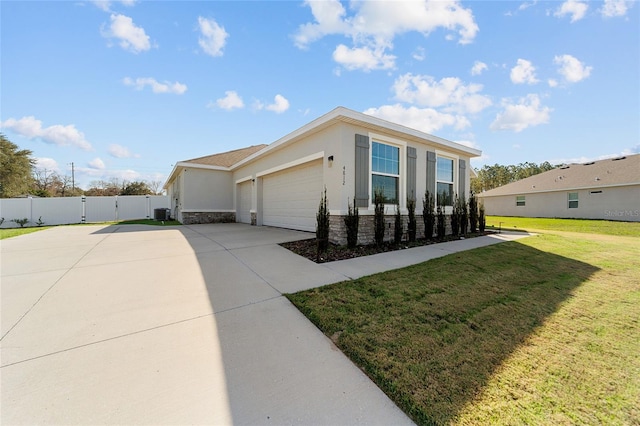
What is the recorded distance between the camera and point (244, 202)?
14.2 metres

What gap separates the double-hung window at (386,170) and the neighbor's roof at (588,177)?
17858 mm

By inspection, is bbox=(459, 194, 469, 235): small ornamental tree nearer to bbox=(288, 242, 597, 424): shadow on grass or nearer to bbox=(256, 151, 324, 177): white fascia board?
bbox=(288, 242, 597, 424): shadow on grass

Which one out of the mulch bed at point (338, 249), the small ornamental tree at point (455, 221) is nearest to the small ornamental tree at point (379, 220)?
the mulch bed at point (338, 249)

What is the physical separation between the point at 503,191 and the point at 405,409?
27427 millimetres

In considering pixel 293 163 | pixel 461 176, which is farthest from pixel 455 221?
pixel 293 163

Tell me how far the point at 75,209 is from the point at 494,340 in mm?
22991

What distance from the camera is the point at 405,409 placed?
162 cm

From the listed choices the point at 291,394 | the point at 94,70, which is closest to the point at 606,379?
the point at 291,394

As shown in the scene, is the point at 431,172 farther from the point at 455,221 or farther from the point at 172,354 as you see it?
the point at 172,354

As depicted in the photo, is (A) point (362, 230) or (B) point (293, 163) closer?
(A) point (362, 230)

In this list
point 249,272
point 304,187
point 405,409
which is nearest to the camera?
point 405,409

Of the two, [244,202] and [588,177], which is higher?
[588,177]

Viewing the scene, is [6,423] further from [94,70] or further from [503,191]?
[503,191]

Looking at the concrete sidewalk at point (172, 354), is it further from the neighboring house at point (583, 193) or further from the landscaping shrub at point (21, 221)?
the neighboring house at point (583, 193)
